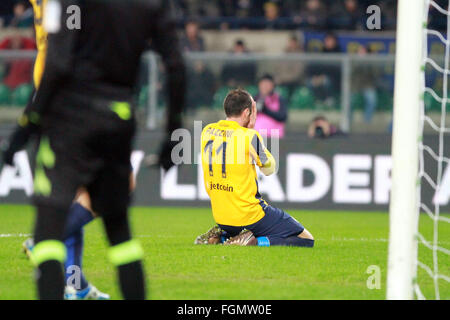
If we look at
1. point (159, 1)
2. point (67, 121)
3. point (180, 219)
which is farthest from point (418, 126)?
point (180, 219)

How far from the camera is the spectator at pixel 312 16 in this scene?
60.3ft

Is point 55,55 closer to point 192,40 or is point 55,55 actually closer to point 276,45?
point 192,40

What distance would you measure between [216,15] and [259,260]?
527 inches

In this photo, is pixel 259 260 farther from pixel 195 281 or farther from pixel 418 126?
pixel 418 126

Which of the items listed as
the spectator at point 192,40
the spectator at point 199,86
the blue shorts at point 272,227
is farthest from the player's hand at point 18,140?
the spectator at point 192,40

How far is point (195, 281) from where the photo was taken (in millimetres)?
6195

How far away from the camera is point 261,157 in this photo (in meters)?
Answer: 7.57

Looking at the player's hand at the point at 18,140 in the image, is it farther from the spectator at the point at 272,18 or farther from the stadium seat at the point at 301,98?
the spectator at the point at 272,18

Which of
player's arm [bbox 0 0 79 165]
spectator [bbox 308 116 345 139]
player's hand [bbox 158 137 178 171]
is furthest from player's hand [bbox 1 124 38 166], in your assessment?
spectator [bbox 308 116 345 139]

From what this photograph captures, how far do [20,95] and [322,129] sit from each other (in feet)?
14.5

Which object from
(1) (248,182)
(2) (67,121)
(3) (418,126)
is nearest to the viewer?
(2) (67,121)

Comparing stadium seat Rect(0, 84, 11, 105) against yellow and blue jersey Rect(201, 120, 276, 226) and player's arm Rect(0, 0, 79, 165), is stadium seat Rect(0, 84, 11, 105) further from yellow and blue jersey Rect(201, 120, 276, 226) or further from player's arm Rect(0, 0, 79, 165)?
player's arm Rect(0, 0, 79, 165)

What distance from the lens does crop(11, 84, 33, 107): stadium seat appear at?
44.1 ft

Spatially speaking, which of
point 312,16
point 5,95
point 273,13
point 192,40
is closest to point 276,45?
point 273,13
